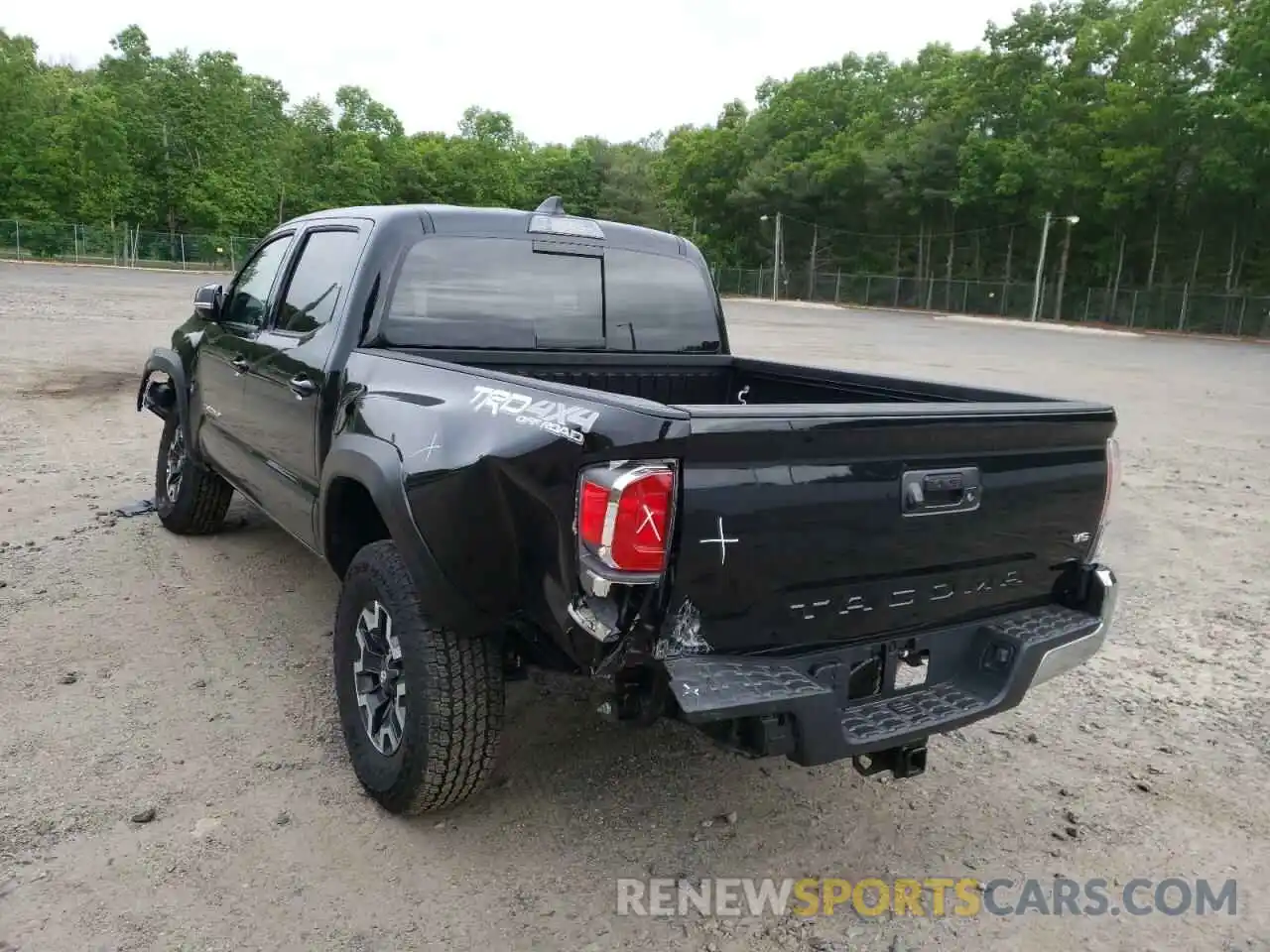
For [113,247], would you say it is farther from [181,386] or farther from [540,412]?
[540,412]

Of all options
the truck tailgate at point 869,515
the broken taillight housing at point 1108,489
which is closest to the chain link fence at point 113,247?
the broken taillight housing at point 1108,489

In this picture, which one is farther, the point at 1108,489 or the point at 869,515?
the point at 1108,489

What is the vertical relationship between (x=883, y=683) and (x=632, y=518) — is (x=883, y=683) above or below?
below

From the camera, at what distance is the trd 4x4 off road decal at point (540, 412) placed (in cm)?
241

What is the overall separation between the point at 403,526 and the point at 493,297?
1375mm

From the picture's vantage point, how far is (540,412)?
257cm

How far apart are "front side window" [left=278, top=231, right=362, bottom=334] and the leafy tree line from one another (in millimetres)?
50937

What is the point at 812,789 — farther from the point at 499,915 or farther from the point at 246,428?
the point at 246,428

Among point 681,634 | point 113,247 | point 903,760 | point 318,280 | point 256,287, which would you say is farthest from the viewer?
point 113,247

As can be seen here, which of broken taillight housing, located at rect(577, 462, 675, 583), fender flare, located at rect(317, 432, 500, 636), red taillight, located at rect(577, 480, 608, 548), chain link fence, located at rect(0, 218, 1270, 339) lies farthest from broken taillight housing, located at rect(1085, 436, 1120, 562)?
chain link fence, located at rect(0, 218, 1270, 339)

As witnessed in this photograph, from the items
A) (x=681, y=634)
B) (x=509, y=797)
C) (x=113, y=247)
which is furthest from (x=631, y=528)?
(x=113, y=247)

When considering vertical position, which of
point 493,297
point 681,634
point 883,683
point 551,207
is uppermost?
point 551,207

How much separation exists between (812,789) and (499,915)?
1.24 meters

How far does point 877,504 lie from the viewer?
2.57m
